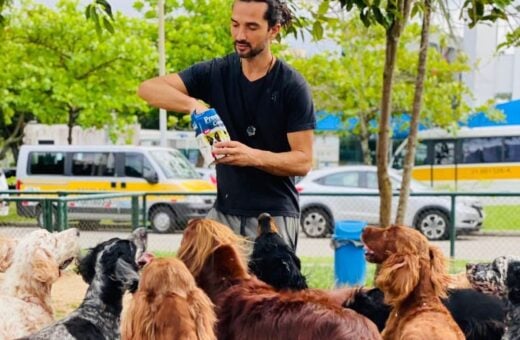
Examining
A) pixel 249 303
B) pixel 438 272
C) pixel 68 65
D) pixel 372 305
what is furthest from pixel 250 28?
pixel 68 65

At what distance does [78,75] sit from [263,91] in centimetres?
1878

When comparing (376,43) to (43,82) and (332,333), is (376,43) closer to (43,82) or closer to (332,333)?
(43,82)

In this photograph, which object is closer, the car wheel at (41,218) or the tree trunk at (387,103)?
the tree trunk at (387,103)

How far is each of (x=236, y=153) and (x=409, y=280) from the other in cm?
120

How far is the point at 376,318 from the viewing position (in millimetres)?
4469

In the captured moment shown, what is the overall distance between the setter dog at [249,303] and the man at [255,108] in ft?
1.27

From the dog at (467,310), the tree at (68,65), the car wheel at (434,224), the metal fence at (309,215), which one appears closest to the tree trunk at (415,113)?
the metal fence at (309,215)

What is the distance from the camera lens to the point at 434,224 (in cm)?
1211

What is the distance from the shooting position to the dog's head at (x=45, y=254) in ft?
14.7

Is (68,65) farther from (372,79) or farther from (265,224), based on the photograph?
(265,224)

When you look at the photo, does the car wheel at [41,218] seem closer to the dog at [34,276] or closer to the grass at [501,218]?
the dog at [34,276]

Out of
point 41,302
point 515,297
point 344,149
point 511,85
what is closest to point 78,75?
point 41,302

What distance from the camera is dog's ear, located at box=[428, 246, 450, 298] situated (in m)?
3.99

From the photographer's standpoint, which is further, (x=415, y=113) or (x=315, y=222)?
(x=315, y=222)
